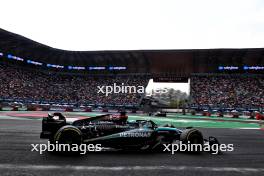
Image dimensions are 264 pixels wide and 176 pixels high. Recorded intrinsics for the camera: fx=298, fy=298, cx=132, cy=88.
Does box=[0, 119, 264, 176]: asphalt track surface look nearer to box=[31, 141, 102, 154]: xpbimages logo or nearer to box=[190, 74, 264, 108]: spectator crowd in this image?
box=[31, 141, 102, 154]: xpbimages logo

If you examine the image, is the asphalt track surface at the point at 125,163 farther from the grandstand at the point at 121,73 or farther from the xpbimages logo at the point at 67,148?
the grandstand at the point at 121,73

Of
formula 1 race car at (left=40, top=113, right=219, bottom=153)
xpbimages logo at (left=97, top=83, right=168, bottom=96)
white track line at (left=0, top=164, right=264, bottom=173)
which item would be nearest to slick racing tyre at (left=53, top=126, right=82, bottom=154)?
formula 1 race car at (left=40, top=113, right=219, bottom=153)

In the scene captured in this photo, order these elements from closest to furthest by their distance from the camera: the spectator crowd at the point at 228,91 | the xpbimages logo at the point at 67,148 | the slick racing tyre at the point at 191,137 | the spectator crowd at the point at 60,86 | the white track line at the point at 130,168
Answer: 1. the white track line at the point at 130,168
2. the xpbimages logo at the point at 67,148
3. the slick racing tyre at the point at 191,137
4. the spectator crowd at the point at 60,86
5. the spectator crowd at the point at 228,91

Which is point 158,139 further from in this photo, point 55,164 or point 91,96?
point 91,96

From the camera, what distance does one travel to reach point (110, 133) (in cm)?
825

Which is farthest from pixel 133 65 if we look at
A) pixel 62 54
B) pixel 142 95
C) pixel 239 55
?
pixel 239 55

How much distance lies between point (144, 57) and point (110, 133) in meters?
48.1

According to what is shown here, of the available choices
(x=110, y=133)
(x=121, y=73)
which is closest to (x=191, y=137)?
(x=110, y=133)

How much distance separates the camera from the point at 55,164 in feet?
21.1

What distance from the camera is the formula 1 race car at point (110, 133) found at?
25.7ft

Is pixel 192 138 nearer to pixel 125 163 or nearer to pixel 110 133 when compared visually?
pixel 110 133

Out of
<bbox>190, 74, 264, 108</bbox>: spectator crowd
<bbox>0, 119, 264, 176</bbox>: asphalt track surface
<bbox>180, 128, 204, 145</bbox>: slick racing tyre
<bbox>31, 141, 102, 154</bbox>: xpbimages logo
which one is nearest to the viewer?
<bbox>0, 119, 264, 176</bbox>: asphalt track surface

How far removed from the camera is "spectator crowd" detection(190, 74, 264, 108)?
49.6 m

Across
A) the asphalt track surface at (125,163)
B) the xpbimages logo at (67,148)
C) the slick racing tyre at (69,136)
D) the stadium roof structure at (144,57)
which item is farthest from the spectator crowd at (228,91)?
the slick racing tyre at (69,136)
